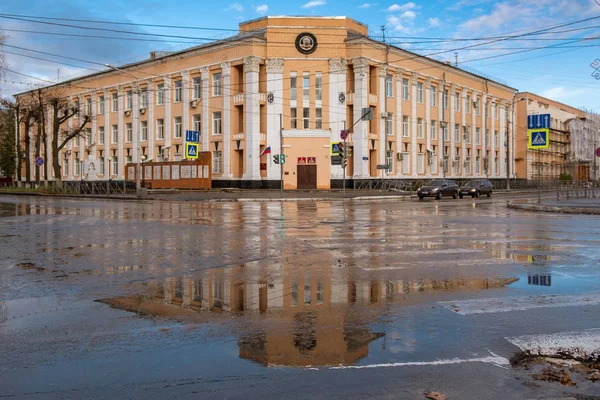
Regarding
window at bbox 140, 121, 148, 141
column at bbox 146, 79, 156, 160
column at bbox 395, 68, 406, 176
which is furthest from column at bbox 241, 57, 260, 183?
window at bbox 140, 121, 148, 141

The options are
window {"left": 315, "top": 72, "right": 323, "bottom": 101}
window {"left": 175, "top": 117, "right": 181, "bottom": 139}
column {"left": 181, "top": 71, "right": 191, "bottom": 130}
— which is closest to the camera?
window {"left": 315, "top": 72, "right": 323, "bottom": 101}

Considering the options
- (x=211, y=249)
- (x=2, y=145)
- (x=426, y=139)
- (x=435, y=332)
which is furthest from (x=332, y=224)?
(x=2, y=145)

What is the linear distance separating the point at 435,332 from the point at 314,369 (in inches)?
64.2

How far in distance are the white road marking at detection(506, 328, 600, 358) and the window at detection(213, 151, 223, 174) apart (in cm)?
4993

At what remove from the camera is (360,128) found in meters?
51.9

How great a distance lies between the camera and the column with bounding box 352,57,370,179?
170 ft

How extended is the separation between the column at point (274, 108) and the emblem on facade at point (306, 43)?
2.17 m

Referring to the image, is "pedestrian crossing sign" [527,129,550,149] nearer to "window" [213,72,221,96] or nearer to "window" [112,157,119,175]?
"window" [213,72,221,96]

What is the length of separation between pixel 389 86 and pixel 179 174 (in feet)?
74.5

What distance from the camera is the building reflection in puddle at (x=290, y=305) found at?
17.1ft

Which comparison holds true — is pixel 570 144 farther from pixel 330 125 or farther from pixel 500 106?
pixel 330 125

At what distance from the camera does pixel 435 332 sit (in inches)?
224

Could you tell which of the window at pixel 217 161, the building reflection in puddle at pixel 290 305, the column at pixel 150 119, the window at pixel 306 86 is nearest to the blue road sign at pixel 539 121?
the window at pixel 306 86

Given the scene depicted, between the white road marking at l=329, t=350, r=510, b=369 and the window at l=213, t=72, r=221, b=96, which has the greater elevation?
the window at l=213, t=72, r=221, b=96
